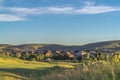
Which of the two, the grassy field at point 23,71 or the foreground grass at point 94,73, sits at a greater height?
the foreground grass at point 94,73

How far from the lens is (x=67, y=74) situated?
39.7 ft

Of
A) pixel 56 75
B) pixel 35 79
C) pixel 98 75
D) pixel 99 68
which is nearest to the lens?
pixel 98 75

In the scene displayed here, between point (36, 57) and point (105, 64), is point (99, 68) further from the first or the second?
point (36, 57)

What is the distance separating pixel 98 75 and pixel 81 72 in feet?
3.49

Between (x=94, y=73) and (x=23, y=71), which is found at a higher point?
(x=94, y=73)

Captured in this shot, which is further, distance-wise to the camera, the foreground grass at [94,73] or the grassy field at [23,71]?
the grassy field at [23,71]

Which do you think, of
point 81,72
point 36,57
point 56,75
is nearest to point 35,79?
point 56,75

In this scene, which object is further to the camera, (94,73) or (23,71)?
(23,71)

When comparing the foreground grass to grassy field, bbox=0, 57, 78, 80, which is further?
grassy field, bbox=0, 57, 78, 80

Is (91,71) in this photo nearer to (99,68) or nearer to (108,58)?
(99,68)

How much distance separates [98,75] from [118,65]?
0.76 metres

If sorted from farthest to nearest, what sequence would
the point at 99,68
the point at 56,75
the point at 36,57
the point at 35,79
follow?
the point at 36,57 < the point at 35,79 < the point at 56,75 < the point at 99,68

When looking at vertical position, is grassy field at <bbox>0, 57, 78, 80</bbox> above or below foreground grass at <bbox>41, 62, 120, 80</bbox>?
below

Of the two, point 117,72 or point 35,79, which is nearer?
point 117,72
